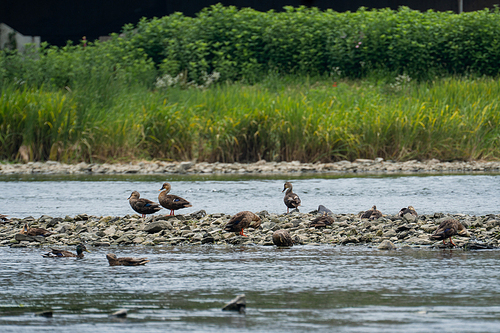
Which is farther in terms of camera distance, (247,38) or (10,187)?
(247,38)

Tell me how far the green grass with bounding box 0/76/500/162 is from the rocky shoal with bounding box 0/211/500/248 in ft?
31.4

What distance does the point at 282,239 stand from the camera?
8305mm

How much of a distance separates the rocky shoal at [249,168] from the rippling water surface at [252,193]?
135cm

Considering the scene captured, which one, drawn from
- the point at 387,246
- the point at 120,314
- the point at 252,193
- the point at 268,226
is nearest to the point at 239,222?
the point at 268,226

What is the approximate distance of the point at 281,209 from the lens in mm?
11773

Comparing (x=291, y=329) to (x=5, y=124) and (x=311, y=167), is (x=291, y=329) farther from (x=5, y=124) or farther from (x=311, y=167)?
(x=5, y=124)

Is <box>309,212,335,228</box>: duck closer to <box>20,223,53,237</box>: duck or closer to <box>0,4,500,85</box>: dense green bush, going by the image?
<box>20,223,53,237</box>: duck

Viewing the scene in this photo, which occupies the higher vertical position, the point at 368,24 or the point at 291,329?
the point at 368,24

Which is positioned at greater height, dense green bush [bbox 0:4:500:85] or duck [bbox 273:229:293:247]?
dense green bush [bbox 0:4:500:85]

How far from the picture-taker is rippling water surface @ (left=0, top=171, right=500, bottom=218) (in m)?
11.8

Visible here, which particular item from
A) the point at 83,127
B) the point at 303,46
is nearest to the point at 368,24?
the point at 303,46

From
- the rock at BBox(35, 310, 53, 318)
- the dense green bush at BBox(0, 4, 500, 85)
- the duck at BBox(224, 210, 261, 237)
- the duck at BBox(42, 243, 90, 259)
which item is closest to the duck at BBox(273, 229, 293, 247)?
the duck at BBox(224, 210, 261, 237)

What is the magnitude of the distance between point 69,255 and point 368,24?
75.3 feet

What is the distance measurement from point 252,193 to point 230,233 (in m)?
4.97
